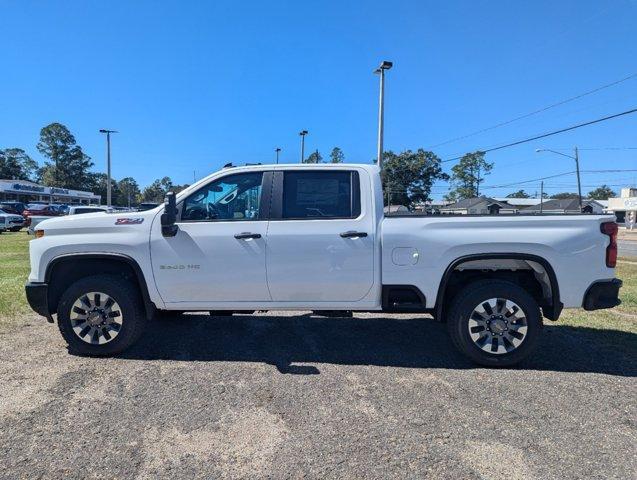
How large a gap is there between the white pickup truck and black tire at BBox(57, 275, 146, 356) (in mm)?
13

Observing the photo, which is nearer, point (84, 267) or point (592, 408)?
point (592, 408)

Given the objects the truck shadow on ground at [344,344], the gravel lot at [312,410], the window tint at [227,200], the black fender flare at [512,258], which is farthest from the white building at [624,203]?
the window tint at [227,200]

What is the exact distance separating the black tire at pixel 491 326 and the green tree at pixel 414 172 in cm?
5570

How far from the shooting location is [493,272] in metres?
4.76

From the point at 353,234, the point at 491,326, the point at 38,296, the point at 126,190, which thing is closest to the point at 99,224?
the point at 38,296

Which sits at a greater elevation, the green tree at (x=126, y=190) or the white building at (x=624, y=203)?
the green tree at (x=126, y=190)

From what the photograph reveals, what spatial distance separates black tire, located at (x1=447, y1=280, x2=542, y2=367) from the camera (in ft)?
14.6

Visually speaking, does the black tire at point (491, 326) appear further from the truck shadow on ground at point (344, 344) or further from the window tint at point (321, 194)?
the window tint at point (321, 194)

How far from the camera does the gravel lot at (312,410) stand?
9.55 feet

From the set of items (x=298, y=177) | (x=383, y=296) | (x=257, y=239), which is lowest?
(x=383, y=296)

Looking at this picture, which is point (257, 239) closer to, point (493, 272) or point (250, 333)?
point (250, 333)

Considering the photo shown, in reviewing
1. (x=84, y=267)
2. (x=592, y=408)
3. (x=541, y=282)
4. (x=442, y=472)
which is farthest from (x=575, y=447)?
(x=84, y=267)

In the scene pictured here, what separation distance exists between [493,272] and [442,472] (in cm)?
244

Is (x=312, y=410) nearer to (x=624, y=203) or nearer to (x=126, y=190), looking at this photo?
(x=624, y=203)
